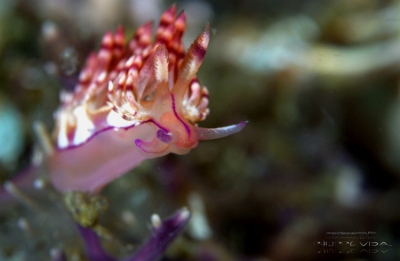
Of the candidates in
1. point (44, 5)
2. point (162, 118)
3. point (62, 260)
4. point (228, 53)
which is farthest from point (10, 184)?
point (228, 53)

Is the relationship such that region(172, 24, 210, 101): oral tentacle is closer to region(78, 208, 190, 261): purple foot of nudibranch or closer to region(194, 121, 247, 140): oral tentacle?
region(194, 121, 247, 140): oral tentacle

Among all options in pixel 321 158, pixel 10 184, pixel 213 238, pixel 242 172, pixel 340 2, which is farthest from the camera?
pixel 340 2

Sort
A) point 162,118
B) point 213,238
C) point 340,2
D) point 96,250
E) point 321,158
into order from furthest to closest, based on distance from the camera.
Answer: point 340,2, point 321,158, point 213,238, point 96,250, point 162,118

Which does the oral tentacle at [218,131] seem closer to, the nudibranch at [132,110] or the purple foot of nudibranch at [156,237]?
the nudibranch at [132,110]

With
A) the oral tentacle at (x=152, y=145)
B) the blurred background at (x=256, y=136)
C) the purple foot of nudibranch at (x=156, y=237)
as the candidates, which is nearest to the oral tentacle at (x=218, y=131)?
the oral tentacle at (x=152, y=145)

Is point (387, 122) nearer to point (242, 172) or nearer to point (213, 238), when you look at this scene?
point (242, 172)

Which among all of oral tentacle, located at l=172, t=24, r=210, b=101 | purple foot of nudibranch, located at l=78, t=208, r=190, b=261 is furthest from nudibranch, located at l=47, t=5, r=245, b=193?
purple foot of nudibranch, located at l=78, t=208, r=190, b=261

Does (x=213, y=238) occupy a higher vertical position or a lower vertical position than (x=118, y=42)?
lower
